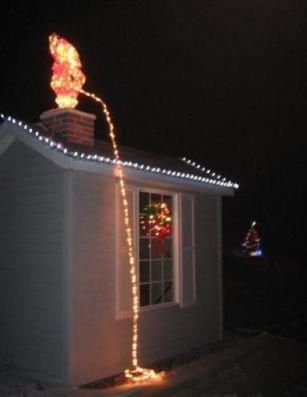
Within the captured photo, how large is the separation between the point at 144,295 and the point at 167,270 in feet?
1.86

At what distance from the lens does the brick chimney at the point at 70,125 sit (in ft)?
24.5

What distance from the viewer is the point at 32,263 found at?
23.4ft

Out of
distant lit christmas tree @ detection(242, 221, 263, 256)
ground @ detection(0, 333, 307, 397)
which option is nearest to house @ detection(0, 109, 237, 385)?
ground @ detection(0, 333, 307, 397)

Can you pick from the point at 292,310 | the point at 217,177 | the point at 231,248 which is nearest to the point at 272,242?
the point at 231,248

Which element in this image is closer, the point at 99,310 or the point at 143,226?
the point at 99,310

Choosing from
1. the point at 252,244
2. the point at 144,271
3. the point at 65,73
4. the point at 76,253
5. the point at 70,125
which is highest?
the point at 65,73

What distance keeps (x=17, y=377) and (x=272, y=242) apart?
24777mm

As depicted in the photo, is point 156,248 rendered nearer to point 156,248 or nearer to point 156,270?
point 156,248

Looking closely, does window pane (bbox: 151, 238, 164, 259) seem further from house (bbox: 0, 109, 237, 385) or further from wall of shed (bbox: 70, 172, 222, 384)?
wall of shed (bbox: 70, 172, 222, 384)

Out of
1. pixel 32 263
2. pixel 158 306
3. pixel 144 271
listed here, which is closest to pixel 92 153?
pixel 32 263

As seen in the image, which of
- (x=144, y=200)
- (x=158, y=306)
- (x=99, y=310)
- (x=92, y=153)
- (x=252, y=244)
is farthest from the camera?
(x=252, y=244)

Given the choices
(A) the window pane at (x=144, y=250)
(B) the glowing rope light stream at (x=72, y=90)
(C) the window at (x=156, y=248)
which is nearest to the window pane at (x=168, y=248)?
(C) the window at (x=156, y=248)

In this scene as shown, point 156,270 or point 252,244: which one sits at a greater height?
point 252,244

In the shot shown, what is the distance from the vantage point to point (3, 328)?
7430 mm
